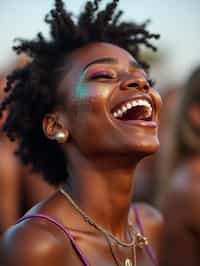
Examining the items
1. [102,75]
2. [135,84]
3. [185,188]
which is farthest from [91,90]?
[185,188]

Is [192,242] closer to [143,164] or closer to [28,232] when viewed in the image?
[28,232]

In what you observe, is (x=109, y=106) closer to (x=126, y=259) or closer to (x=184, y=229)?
(x=126, y=259)

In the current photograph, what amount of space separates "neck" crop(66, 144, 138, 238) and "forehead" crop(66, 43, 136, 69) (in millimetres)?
461

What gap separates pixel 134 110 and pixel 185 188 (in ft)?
4.54

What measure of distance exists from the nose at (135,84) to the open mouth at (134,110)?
70 millimetres

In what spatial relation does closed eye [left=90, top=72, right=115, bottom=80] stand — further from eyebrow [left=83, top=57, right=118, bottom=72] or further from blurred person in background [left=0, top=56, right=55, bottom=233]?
blurred person in background [left=0, top=56, right=55, bottom=233]

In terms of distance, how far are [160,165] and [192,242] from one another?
103cm

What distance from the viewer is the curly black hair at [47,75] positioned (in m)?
3.05

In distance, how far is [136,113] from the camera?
2936 millimetres

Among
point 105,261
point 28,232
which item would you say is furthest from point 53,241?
point 105,261

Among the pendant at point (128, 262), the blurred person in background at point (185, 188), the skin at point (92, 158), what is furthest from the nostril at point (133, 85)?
the blurred person in background at point (185, 188)

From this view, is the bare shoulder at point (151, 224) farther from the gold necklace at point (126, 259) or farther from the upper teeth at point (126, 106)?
the upper teeth at point (126, 106)

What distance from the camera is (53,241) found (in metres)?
2.65

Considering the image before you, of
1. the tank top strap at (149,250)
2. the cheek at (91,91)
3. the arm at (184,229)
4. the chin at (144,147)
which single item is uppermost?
the cheek at (91,91)
